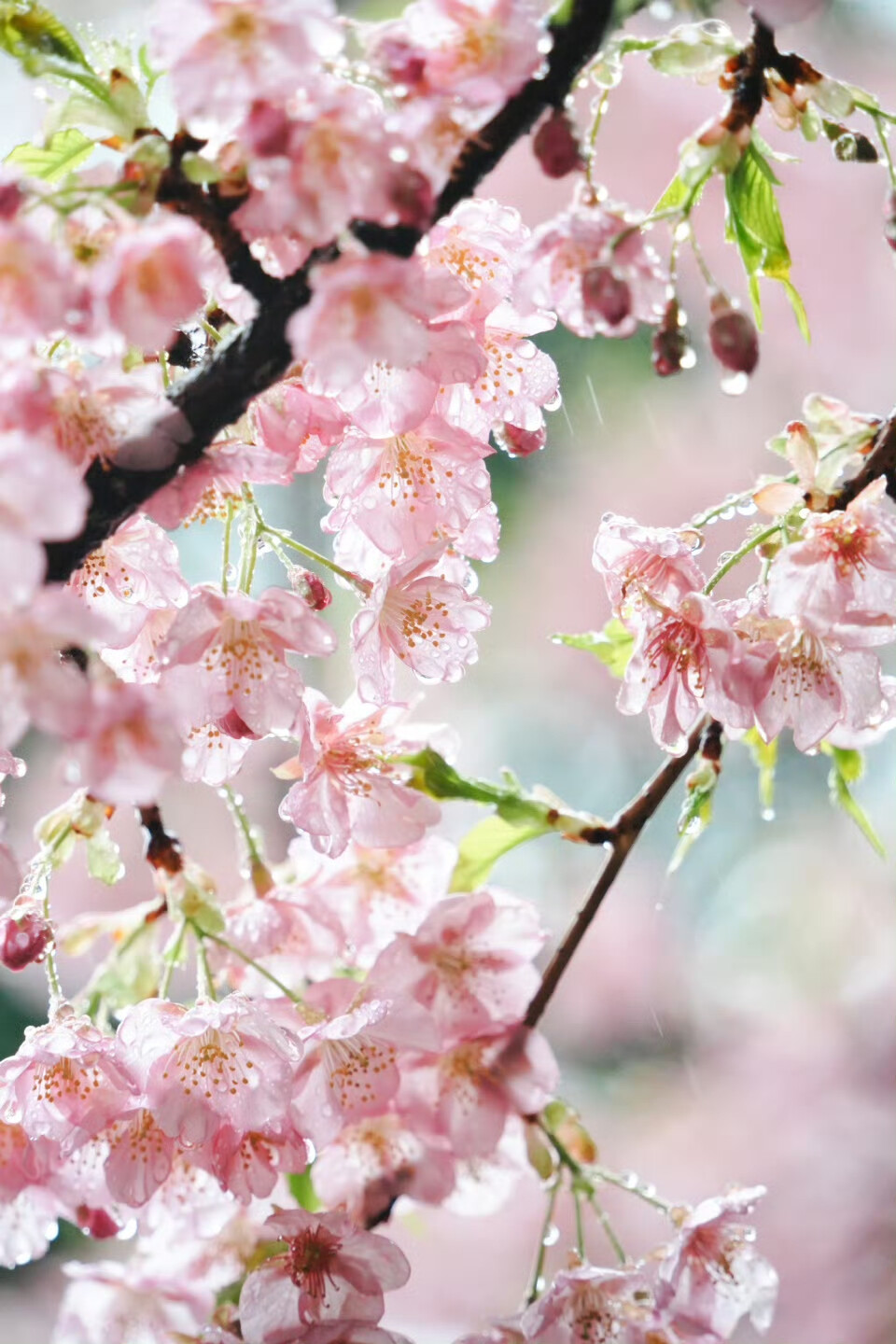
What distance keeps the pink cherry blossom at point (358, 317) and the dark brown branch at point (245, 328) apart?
0.02 metres

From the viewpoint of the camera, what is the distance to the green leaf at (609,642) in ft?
2.42

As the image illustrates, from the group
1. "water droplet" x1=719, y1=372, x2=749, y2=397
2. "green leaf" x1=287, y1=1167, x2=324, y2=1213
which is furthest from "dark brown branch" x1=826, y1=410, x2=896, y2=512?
"green leaf" x1=287, y1=1167, x2=324, y2=1213

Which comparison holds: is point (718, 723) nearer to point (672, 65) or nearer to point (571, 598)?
point (672, 65)

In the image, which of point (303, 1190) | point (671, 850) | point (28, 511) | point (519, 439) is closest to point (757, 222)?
point (519, 439)

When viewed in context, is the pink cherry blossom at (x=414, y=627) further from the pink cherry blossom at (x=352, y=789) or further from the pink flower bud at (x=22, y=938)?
the pink flower bud at (x=22, y=938)

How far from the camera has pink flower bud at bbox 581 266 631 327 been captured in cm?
46

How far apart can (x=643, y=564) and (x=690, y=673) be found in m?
0.05

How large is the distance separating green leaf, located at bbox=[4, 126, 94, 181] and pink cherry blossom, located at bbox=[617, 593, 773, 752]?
0.30 m

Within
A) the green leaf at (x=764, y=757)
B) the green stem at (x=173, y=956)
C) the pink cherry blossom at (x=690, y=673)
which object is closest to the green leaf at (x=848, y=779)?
the green leaf at (x=764, y=757)

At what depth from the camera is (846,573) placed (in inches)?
24.2

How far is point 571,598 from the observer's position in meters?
2.36

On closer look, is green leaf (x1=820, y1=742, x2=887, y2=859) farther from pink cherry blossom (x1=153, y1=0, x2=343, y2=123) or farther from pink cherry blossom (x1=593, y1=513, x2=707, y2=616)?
pink cherry blossom (x1=153, y1=0, x2=343, y2=123)

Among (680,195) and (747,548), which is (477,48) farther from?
(747,548)

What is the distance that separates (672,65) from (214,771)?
353 mm
